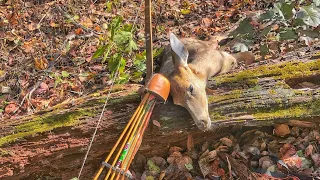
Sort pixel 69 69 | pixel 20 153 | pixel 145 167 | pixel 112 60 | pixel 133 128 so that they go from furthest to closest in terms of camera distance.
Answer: pixel 69 69 → pixel 112 60 → pixel 145 167 → pixel 20 153 → pixel 133 128

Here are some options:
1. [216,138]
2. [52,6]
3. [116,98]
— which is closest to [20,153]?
[116,98]

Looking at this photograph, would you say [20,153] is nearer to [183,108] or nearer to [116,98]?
[116,98]

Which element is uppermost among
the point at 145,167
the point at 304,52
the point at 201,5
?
the point at 201,5

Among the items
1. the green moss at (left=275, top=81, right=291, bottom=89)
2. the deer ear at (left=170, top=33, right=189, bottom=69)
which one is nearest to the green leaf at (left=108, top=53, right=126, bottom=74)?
the deer ear at (left=170, top=33, right=189, bottom=69)

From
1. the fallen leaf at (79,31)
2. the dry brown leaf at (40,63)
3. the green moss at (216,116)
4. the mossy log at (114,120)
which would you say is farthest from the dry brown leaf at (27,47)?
the green moss at (216,116)

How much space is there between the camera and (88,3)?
16.9 ft

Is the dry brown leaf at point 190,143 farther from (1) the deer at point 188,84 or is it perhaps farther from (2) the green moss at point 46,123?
(2) the green moss at point 46,123

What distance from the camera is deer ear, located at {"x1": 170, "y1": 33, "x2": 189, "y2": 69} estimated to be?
2.67 metres

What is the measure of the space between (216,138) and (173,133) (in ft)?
1.51

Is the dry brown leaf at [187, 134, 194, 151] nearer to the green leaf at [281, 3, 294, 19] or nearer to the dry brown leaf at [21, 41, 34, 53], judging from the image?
the green leaf at [281, 3, 294, 19]

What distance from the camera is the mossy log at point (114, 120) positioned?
274 cm

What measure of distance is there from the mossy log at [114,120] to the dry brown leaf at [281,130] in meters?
0.23

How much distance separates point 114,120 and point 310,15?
6.37ft

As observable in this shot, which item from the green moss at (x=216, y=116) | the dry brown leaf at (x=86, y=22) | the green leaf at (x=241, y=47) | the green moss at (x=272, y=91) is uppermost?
the dry brown leaf at (x=86, y=22)
